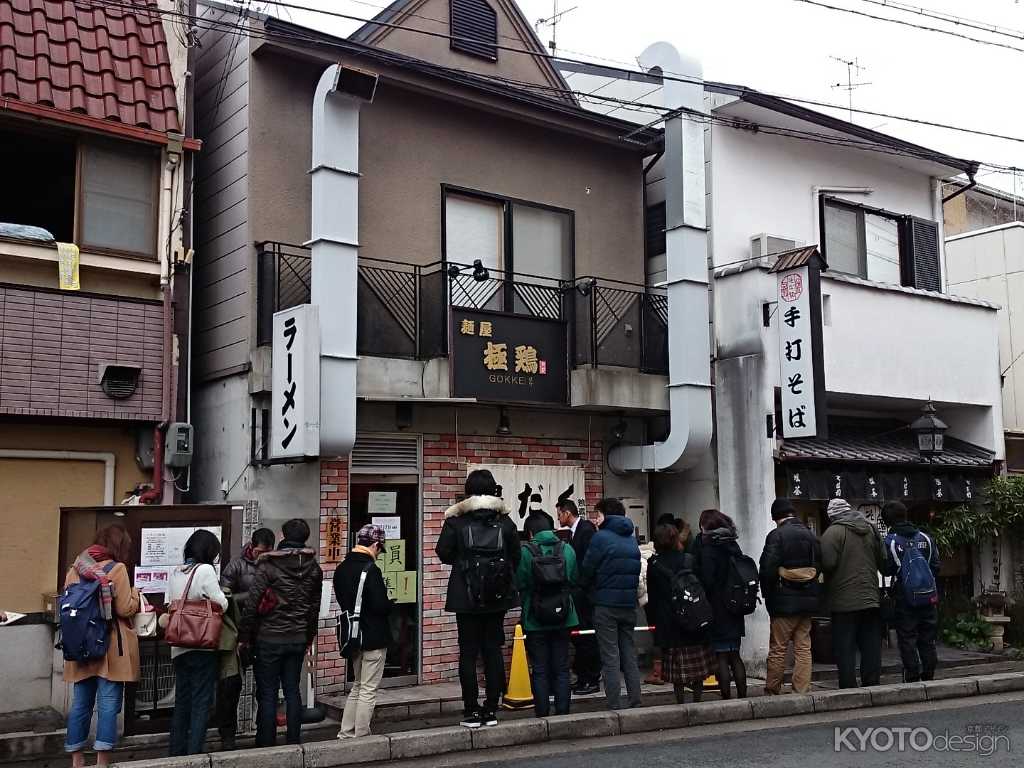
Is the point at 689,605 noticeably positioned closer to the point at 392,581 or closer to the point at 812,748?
the point at 812,748

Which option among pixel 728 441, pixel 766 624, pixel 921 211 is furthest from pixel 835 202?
pixel 766 624

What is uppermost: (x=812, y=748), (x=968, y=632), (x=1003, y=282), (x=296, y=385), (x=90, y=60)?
(x=90, y=60)

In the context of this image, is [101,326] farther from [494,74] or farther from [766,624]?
[766,624]

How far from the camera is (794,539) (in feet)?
34.8

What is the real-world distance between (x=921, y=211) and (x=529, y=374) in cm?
866

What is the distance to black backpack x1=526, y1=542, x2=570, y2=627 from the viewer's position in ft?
30.2

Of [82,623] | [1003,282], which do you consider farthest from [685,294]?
[1003,282]

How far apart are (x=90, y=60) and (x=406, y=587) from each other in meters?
6.75

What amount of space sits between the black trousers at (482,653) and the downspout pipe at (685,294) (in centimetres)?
523

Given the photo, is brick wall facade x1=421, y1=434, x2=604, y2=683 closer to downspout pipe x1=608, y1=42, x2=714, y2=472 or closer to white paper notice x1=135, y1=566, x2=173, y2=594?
downspout pipe x1=608, y1=42, x2=714, y2=472

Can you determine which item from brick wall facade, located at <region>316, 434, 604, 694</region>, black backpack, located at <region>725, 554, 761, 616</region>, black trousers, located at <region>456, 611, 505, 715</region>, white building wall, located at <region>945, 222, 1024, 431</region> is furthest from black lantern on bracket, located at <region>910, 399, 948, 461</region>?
black trousers, located at <region>456, 611, 505, 715</region>

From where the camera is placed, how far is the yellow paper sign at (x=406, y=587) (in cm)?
1222

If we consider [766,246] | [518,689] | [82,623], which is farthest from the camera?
[766,246]

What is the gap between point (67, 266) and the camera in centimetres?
1067
